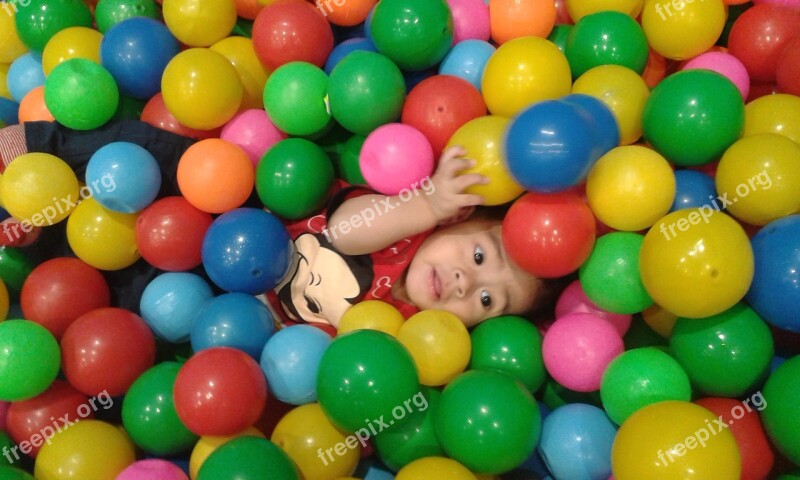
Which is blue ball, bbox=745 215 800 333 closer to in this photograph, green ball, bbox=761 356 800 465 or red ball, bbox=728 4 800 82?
green ball, bbox=761 356 800 465

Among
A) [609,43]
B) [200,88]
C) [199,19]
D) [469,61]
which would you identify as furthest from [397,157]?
[199,19]

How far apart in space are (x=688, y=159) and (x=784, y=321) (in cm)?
44

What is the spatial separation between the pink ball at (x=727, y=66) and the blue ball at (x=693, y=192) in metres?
0.37

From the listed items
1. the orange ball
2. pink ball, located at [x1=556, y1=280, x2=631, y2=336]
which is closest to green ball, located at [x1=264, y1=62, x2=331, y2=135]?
the orange ball

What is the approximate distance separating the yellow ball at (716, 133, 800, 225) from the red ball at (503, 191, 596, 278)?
1.03ft

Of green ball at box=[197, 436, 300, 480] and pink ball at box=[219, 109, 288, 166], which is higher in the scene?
→ pink ball at box=[219, 109, 288, 166]

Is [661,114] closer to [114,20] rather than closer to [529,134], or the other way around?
[529,134]

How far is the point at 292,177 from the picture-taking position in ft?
5.82

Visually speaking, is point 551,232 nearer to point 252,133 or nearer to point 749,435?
point 749,435

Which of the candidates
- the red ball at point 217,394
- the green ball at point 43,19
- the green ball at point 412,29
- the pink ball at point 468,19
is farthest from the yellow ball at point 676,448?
the green ball at point 43,19

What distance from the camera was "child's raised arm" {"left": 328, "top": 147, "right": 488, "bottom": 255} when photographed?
5.57 feet

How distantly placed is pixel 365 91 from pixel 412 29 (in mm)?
217

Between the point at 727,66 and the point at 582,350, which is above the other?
the point at 727,66

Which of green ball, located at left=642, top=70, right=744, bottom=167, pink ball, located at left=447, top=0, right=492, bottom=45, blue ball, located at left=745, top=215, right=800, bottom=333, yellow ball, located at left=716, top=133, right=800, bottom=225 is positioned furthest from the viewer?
pink ball, located at left=447, top=0, right=492, bottom=45
